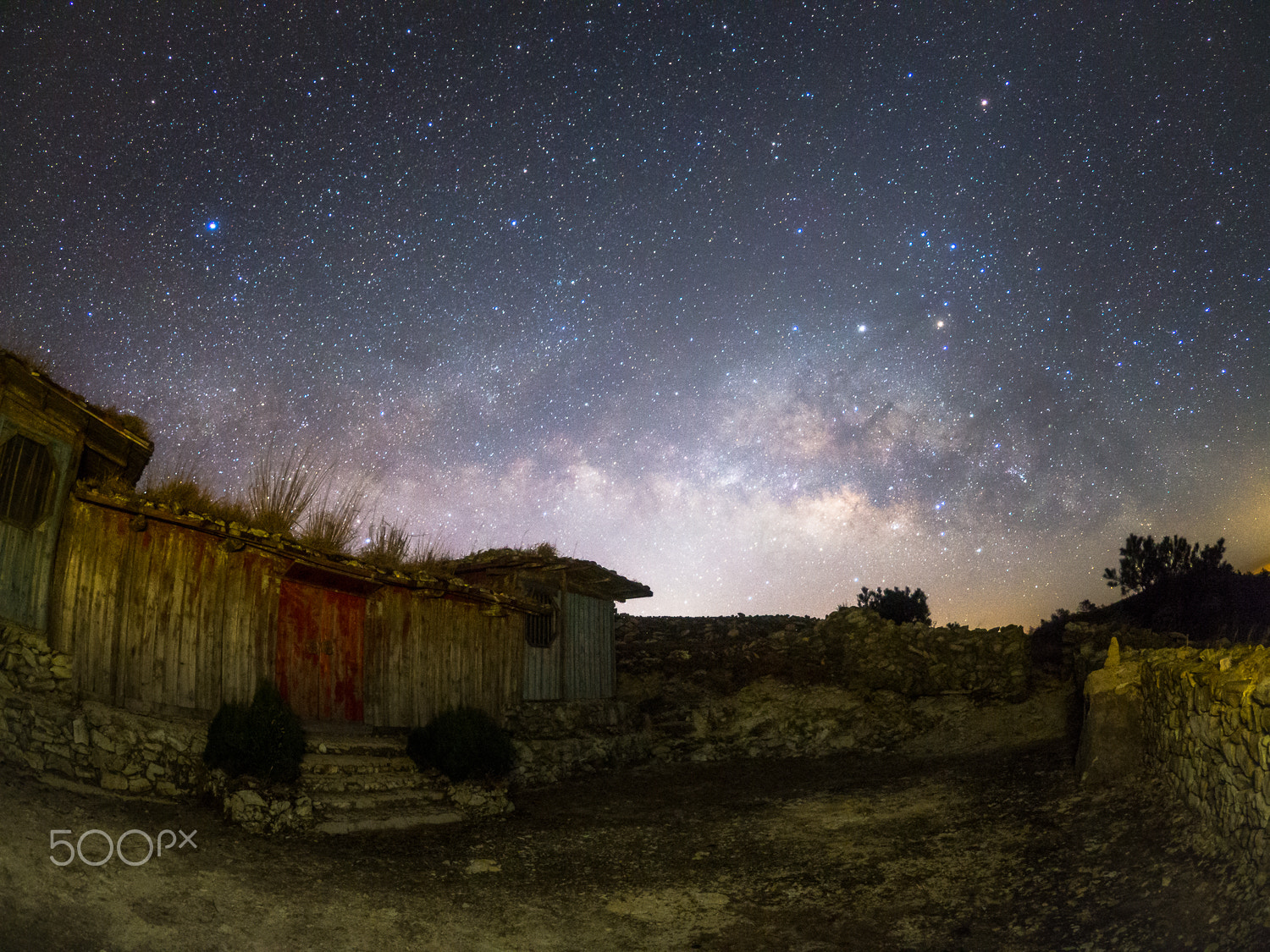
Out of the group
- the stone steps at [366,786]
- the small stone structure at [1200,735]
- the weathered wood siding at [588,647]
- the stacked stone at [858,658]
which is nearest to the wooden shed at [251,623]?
the stone steps at [366,786]

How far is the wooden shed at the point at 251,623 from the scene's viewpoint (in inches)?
388

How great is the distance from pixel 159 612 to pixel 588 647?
33.6 ft

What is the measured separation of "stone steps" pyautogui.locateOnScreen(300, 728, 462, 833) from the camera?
387 inches

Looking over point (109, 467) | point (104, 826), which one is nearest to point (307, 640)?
point (109, 467)

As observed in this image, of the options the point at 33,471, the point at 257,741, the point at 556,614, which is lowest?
the point at 257,741

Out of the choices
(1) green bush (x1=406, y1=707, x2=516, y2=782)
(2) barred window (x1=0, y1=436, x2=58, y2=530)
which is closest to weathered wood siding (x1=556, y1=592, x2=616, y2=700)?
(1) green bush (x1=406, y1=707, x2=516, y2=782)

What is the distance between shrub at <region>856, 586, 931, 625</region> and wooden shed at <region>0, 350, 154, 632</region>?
31.4m

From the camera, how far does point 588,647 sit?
61.9 ft

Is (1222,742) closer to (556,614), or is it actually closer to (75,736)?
(75,736)

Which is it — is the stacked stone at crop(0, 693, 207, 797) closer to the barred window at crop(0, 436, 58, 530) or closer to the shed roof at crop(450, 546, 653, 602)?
the barred window at crop(0, 436, 58, 530)

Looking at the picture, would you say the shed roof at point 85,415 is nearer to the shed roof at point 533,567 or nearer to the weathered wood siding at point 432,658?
the weathered wood siding at point 432,658

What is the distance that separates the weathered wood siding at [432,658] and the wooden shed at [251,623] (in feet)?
0.07

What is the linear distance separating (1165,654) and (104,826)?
12077mm

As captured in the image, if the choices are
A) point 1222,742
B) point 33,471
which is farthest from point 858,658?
point 33,471
